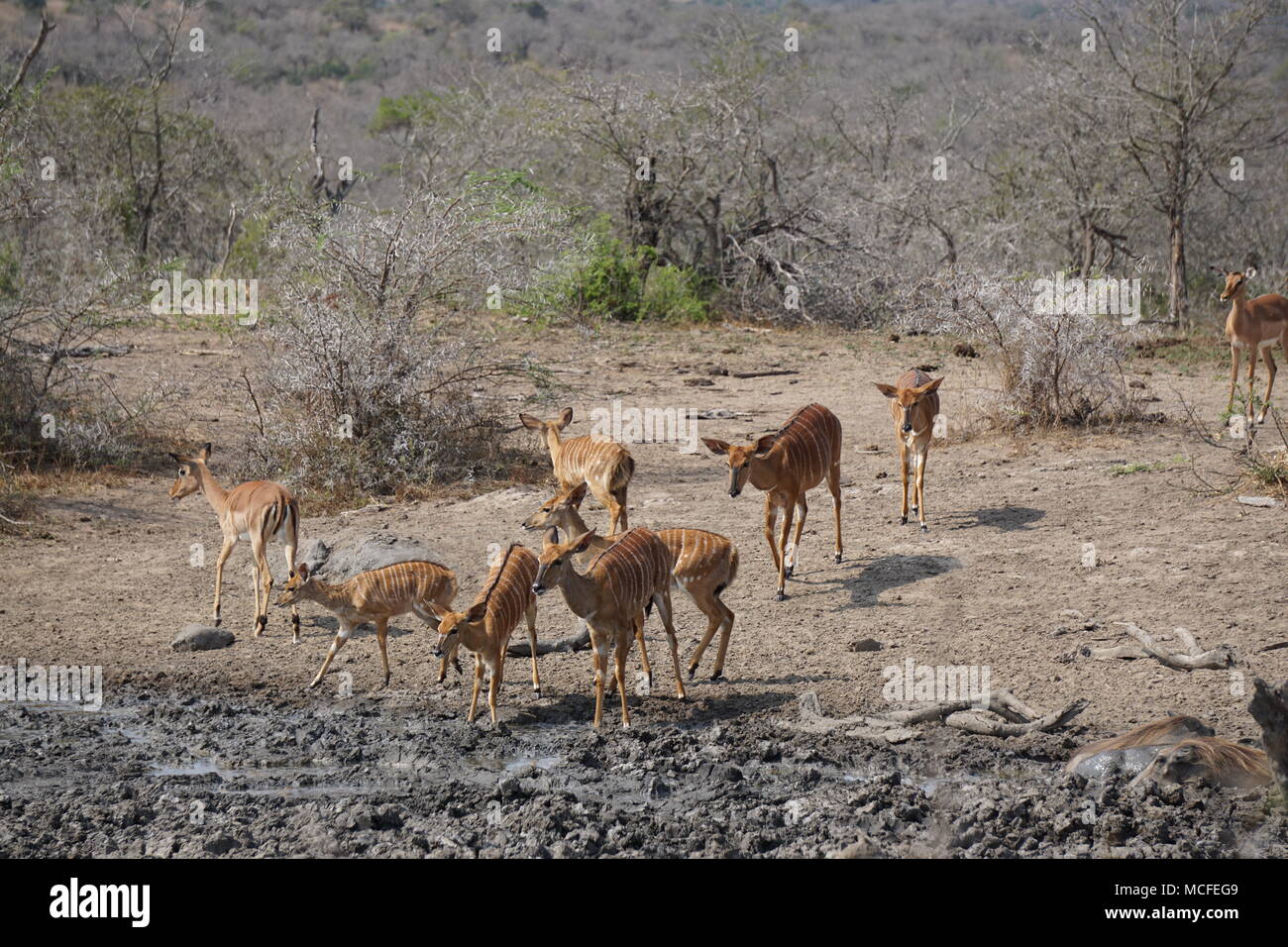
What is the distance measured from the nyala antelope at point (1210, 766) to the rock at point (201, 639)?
→ 508cm

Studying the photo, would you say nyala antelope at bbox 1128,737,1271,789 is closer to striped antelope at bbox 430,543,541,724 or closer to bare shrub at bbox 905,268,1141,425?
striped antelope at bbox 430,543,541,724

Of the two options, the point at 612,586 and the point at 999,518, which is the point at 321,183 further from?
the point at 612,586

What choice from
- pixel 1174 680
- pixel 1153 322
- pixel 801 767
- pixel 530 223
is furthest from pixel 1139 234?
pixel 801 767

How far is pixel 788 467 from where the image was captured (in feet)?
29.2

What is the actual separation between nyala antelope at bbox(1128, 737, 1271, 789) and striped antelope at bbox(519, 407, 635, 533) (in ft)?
14.1

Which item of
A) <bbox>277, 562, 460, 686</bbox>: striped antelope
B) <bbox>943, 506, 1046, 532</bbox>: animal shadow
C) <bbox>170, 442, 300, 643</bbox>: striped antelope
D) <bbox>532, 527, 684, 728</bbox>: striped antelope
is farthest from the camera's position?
<bbox>943, 506, 1046, 532</bbox>: animal shadow

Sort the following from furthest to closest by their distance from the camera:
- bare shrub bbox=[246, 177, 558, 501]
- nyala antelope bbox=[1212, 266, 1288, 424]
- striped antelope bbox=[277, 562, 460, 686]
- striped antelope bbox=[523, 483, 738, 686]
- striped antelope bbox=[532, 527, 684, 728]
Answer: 1. nyala antelope bbox=[1212, 266, 1288, 424]
2. bare shrub bbox=[246, 177, 558, 501]
3. striped antelope bbox=[277, 562, 460, 686]
4. striped antelope bbox=[523, 483, 738, 686]
5. striped antelope bbox=[532, 527, 684, 728]

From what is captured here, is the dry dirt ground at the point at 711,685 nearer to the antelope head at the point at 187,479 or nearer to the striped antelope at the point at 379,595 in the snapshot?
the striped antelope at the point at 379,595

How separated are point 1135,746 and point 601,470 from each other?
13.9 ft

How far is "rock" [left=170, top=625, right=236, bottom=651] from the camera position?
829 centimetres

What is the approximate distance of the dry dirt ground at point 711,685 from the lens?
5.75m

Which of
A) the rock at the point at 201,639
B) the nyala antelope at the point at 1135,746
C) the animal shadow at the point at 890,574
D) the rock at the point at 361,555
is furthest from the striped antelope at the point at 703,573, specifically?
the rock at the point at 201,639

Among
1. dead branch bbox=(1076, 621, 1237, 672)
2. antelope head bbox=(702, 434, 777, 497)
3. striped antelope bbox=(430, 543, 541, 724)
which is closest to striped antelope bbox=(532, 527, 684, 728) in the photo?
striped antelope bbox=(430, 543, 541, 724)

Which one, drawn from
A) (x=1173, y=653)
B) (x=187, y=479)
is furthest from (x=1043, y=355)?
(x=187, y=479)
